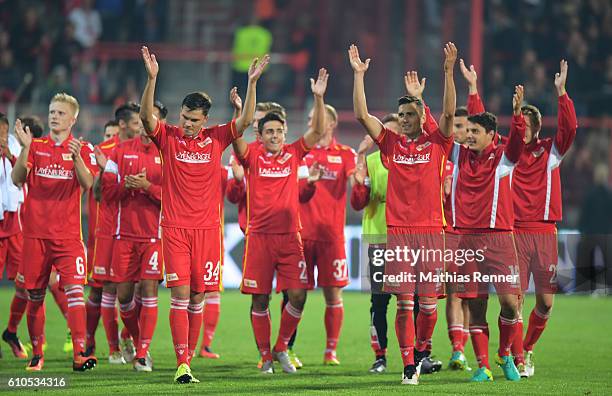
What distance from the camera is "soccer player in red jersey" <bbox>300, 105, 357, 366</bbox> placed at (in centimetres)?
1122

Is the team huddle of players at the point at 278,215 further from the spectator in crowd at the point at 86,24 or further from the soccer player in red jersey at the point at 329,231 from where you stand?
the spectator in crowd at the point at 86,24

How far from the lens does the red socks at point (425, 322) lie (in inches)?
373

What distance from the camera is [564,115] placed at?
991 centimetres

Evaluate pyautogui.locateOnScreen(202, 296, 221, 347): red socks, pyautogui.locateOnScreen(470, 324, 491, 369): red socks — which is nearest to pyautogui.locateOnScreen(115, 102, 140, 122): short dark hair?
pyautogui.locateOnScreen(202, 296, 221, 347): red socks

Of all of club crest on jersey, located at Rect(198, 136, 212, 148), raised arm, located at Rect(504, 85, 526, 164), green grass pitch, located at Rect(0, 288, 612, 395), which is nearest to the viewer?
green grass pitch, located at Rect(0, 288, 612, 395)

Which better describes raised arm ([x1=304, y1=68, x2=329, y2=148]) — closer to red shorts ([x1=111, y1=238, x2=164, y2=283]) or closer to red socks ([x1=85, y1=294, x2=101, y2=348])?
red shorts ([x1=111, y1=238, x2=164, y2=283])

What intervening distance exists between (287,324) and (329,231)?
4.23 feet

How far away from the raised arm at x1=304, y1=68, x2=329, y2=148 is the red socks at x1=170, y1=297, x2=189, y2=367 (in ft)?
6.27

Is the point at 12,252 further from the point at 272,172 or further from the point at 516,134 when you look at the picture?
the point at 516,134

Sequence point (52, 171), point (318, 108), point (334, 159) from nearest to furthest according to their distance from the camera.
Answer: point (318, 108) → point (52, 171) → point (334, 159)

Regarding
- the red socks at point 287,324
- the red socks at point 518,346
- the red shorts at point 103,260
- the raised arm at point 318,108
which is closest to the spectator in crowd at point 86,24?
the red shorts at point 103,260

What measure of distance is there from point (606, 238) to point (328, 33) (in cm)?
763

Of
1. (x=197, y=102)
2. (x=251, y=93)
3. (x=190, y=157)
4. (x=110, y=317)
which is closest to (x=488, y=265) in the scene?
(x=251, y=93)

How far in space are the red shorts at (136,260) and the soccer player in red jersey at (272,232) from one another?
86 cm
